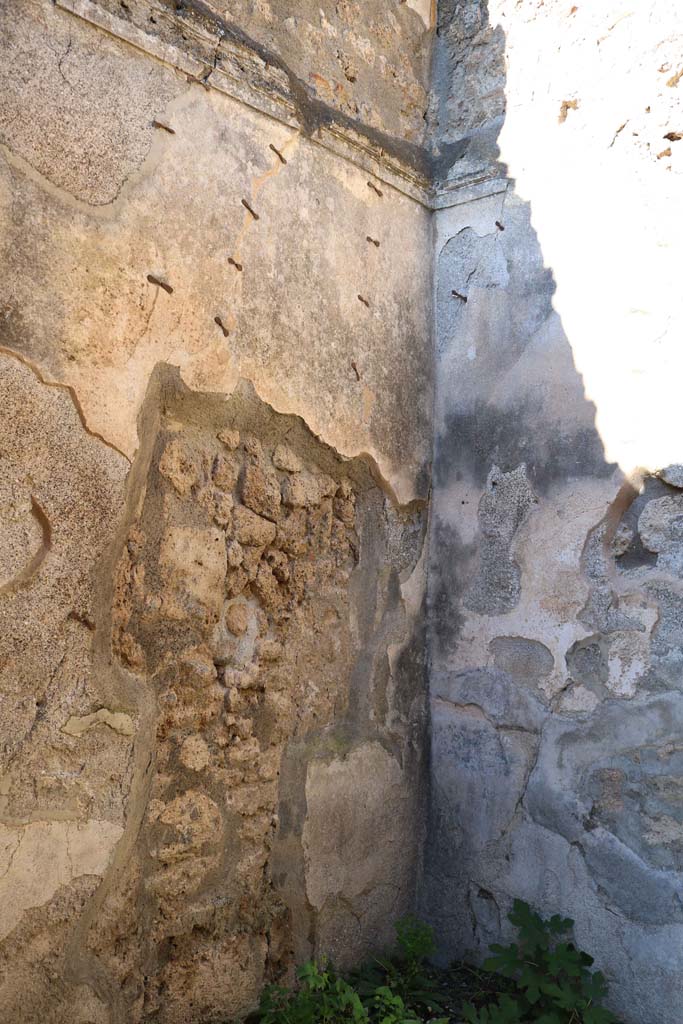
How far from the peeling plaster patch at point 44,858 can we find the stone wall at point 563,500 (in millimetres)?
1140

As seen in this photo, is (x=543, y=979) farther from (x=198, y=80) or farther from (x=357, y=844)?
(x=198, y=80)

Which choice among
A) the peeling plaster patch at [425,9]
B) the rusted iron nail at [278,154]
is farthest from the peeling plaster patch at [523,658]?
the peeling plaster patch at [425,9]

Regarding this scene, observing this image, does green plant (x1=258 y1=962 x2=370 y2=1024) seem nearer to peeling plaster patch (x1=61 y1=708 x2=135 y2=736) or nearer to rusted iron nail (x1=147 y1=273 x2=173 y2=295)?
peeling plaster patch (x1=61 y1=708 x2=135 y2=736)

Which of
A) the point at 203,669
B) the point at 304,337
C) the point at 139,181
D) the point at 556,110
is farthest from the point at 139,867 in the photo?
the point at 556,110

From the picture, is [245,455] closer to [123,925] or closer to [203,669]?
[203,669]

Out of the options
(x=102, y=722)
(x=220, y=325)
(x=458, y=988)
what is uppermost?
(x=220, y=325)

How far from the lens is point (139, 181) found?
6.62ft

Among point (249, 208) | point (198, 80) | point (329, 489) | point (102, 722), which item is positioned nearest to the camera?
point (102, 722)

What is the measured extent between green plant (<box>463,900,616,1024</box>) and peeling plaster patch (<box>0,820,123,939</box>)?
3.52ft

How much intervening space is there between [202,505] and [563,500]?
1.02 meters

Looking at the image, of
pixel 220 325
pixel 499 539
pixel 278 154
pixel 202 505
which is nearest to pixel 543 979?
pixel 499 539

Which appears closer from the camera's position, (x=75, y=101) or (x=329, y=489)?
(x=75, y=101)

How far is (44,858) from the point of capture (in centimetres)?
178

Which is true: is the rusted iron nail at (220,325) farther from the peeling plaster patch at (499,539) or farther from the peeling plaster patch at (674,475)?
the peeling plaster patch at (674,475)
